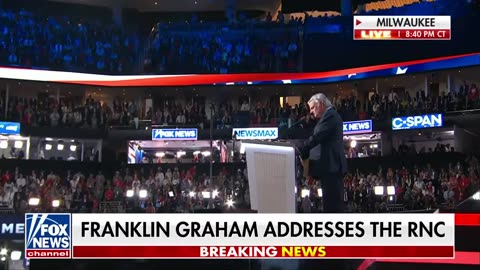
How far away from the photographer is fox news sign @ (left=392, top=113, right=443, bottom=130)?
23.5 meters

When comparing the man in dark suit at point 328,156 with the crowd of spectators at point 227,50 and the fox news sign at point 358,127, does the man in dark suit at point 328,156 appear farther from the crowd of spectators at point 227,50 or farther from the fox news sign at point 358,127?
the crowd of spectators at point 227,50

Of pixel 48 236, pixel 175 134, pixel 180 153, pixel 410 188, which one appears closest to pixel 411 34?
pixel 48 236

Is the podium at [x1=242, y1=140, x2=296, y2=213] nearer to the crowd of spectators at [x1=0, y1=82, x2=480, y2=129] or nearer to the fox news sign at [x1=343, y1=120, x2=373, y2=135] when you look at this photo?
the crowd of spectators at [x1=0, y1=82, x2=480, y2=129]

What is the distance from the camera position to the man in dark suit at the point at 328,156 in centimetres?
539

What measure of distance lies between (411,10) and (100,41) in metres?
14.9

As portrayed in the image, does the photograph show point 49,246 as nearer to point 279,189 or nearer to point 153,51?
point 279,189

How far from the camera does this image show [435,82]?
28.8m

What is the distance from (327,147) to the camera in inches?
217

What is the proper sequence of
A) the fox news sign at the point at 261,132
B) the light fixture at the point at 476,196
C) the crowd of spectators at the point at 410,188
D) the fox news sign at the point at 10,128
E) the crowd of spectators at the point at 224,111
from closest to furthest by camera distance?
the light fixture at the point at 476,196
the crowd of spectators at the point at 410,188
the crowd of spectators at the point at 224,111
the fox news sign at the point at 10,128
the fox news sign at the point at 261,132

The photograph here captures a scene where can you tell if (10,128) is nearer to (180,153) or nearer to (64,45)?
(64,45)

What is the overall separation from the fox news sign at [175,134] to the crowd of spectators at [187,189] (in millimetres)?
1759

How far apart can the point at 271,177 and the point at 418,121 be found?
20.1 m

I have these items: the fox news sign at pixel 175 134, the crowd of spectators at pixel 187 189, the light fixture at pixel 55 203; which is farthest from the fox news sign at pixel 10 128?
the fox news sign at pixel 175 134

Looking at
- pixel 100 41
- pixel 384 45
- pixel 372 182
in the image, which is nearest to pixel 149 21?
pixel 100 41
